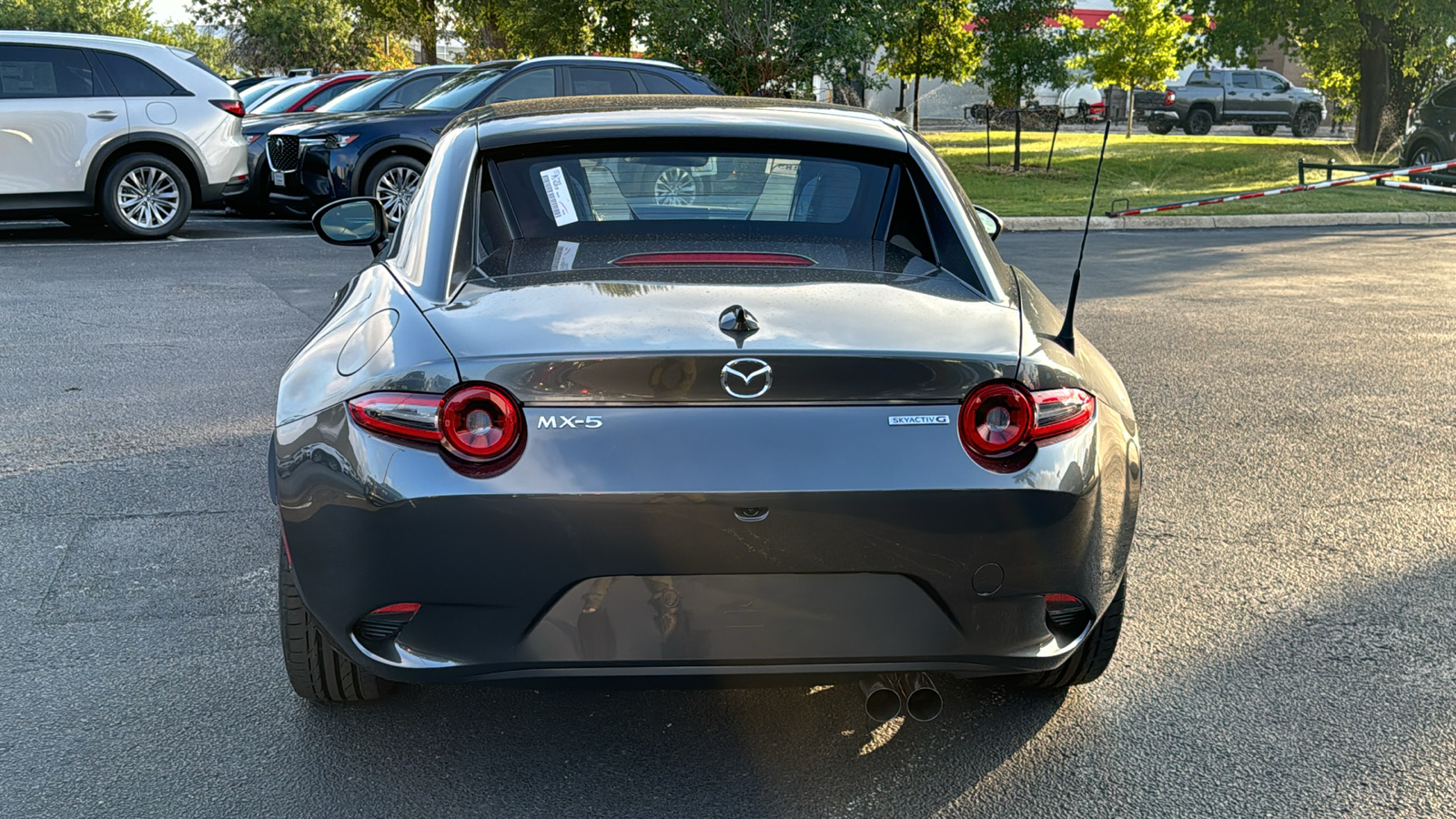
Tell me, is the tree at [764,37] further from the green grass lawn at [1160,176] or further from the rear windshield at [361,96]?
the rear windshield at [361,96]

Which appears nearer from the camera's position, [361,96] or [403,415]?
[403,415]

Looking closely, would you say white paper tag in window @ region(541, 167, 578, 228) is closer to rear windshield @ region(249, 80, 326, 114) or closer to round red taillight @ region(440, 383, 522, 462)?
round red taillight @ region(440, 383, 522, 462)

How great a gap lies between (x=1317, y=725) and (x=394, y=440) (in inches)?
90.5

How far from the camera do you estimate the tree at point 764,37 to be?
18.3m

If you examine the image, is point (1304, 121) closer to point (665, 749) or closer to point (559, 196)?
point (559, 196)

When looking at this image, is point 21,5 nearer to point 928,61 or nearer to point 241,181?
point 928,61

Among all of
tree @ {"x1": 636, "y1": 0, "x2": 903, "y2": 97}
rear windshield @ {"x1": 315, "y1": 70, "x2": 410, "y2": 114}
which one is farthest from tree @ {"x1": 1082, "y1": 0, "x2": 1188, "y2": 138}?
rear windshield @ {"x1": 315, "y1": 70, "x2": 410, "y2": 114}

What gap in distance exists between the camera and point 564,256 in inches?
130

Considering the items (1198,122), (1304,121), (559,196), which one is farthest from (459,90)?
(1304,121)

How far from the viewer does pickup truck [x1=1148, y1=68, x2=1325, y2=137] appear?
132 feet

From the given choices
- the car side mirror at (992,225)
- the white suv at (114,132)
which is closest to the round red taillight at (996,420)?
the car side mirror at (992,225)

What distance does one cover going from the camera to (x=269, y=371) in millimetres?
7203

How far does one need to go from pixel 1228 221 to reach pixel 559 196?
13.9 metres

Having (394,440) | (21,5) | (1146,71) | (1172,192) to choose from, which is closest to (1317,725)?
(394,440)
